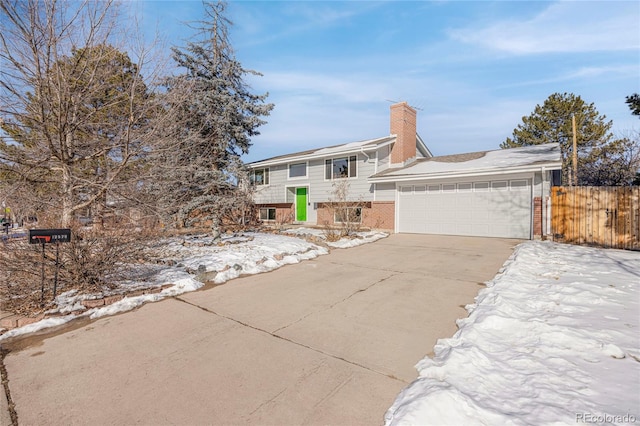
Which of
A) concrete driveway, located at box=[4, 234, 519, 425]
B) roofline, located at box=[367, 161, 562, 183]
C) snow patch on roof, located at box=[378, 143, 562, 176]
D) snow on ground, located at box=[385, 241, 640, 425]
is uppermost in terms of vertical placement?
snow patch on roof, located at box=[378, 143, 562, 176]

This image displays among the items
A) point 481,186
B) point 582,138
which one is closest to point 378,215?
point 481,186

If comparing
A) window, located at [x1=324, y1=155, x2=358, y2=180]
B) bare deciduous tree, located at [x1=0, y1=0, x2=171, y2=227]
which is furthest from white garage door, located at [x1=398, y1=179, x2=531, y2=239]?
bare deciduous tree, located at [x1=0, y1=0, x2=171, y2=227]

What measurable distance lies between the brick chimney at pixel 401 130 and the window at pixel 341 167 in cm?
236

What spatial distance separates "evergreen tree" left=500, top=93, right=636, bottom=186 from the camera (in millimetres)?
17406

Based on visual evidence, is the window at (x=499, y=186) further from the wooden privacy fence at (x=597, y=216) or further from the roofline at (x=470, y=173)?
the wooden privacy fence at (x=597, y=216)

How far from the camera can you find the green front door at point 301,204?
60.0 ft

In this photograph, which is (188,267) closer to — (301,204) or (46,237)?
(46,237)

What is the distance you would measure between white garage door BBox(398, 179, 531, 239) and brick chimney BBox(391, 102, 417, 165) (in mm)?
2917

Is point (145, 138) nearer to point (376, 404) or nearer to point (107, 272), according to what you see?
A: point (107, 272)

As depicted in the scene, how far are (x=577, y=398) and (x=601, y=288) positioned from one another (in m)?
3.75

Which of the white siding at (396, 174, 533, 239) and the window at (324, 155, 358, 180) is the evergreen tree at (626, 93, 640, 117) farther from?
the window at (324, 155, 358, 180)

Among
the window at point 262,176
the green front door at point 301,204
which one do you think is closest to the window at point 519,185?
the green front door at point 301,204

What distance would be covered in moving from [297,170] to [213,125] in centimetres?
884

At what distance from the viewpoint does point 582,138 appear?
69.2ft
